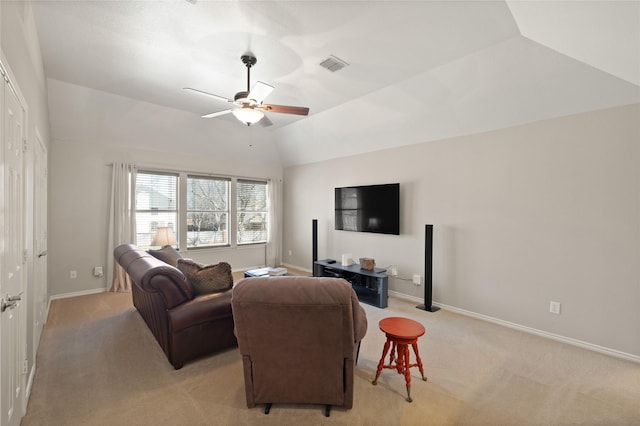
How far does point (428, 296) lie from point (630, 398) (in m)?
2.07

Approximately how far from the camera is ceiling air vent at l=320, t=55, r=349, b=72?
10.2 feet

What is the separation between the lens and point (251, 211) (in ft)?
22.3

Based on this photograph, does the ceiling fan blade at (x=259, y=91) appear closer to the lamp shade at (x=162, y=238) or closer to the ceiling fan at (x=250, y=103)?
the ceiling fan at (x=250, y=103)

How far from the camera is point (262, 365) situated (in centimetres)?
194

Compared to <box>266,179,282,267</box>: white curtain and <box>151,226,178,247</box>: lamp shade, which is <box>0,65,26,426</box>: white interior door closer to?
<box>151,226,178,247</box>: lamp shade

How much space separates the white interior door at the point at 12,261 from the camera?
1487mm

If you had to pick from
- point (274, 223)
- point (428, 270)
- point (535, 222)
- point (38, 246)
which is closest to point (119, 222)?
point (38, 246)

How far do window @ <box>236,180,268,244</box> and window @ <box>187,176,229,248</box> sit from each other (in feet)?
1.09

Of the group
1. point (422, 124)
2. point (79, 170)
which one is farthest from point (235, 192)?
point (422, 124)

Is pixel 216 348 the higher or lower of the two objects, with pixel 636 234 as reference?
lower

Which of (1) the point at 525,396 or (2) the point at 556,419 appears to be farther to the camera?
(1) the point at 525,396

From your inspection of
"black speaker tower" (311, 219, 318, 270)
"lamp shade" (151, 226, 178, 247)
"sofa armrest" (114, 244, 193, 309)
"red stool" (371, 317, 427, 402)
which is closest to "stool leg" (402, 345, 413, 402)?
"red stool" (371, 317, 427, 402)

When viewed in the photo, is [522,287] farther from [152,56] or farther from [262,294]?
[152,56]

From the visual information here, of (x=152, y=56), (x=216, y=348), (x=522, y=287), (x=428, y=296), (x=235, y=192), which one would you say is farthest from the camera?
(x=235, y=192)
